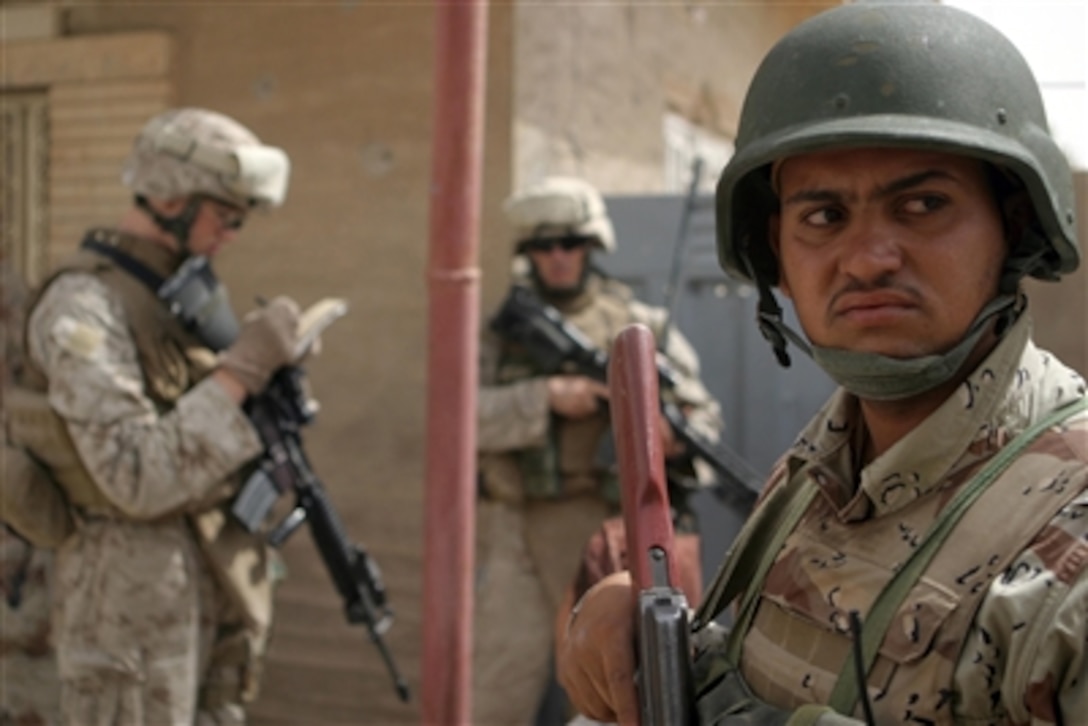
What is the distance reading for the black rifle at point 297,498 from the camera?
3799 mm

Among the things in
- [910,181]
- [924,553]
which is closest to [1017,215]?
[910,181]

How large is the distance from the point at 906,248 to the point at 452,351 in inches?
86.7

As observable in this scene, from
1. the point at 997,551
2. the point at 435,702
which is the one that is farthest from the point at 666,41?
the point at 997,551

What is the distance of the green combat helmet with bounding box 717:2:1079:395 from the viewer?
1.43 metres

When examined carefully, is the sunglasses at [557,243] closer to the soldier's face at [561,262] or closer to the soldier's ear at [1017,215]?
the soldier's face at [561,262]

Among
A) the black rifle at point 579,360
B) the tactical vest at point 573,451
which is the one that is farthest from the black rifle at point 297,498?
the black rifle at point 579,360

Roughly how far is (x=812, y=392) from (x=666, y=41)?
2.30 m

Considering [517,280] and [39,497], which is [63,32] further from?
[39,497]

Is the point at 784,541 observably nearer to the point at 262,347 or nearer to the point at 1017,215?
the point at 1017,215

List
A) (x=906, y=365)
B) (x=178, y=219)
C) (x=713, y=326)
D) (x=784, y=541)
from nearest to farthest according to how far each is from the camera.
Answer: (x=906, y=365)
(x=784, y=541)
(x=178, y=219)
(x=713, y=326)

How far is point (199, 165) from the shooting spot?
3801mm

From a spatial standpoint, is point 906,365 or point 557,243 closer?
point 906,365

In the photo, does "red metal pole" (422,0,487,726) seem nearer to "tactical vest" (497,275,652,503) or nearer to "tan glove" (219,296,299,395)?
"tan glove" (219,296,299,395)

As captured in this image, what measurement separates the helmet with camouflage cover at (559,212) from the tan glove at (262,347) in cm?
128
